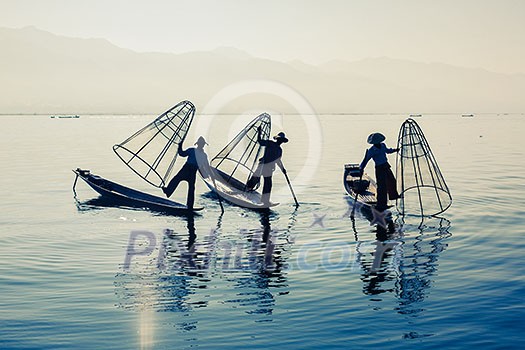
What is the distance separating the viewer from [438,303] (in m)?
11.5

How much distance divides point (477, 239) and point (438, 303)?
717 cm

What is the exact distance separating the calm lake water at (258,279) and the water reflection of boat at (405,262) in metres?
0.06

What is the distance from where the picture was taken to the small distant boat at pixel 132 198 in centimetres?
2334

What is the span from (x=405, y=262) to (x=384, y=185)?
21.6 feet

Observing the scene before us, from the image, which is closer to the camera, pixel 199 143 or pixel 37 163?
pixel 199 143

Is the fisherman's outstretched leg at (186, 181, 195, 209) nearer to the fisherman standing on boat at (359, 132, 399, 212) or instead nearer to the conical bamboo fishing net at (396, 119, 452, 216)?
the fisherman standing on boat at (359, 132, 399, 212)

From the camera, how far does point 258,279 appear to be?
1332 centimetres

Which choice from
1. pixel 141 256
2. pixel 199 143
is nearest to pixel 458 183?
pixel 199 143

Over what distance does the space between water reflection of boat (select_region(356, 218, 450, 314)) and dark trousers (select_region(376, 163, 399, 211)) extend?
1837 millimetres

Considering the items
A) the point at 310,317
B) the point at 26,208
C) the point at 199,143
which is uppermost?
the point at 199,143

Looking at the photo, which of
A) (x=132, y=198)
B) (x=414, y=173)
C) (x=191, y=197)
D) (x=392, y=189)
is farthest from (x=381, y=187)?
(x=132, y=198)

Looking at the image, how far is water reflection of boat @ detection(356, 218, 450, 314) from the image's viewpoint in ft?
40.3

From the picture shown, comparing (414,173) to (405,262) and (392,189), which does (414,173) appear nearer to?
(392,189)

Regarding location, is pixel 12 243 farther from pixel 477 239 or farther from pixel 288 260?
pixel 477 239
